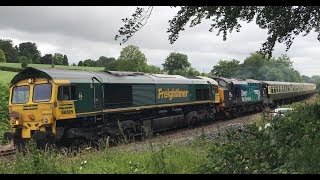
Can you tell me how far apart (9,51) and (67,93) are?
211ft

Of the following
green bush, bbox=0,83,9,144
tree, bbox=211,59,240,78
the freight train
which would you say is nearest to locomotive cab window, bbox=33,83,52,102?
the freight train

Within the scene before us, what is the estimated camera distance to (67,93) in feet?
49.6

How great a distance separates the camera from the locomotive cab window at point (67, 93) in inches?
582

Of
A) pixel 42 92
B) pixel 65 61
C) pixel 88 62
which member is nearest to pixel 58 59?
pixel 65 61

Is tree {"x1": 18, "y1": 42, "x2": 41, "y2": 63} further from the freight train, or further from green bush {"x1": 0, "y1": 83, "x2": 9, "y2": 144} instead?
the freight train

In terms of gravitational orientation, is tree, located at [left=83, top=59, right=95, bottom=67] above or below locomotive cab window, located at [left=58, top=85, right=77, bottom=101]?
above

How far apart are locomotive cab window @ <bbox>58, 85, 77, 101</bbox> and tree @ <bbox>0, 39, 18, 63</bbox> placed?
201ft

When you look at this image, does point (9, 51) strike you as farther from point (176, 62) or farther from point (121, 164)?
point (121, 164)

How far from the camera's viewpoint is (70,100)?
49.7 feet

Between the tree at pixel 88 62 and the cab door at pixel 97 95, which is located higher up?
the tree at pixel 88 62

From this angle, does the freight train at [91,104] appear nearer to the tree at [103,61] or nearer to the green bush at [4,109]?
the green bush at [4,109]

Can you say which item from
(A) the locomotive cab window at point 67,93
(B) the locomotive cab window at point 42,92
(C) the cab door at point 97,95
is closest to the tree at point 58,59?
(C) the cab door at point 97,95

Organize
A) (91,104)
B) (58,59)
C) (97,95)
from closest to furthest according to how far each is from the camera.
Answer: (91,104) → (97,95) → (58,59)

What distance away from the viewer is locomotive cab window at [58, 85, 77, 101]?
14.8 meters
